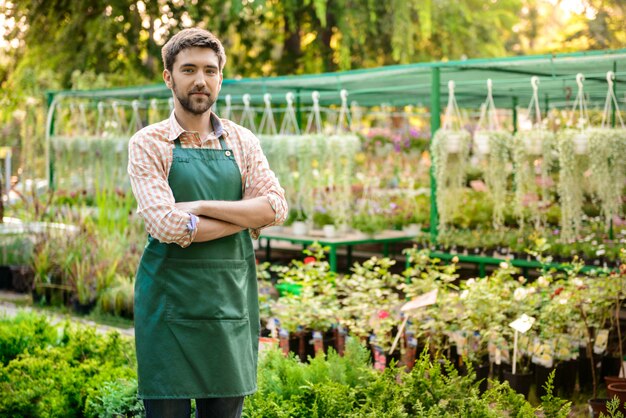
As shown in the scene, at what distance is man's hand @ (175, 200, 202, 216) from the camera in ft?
8.21

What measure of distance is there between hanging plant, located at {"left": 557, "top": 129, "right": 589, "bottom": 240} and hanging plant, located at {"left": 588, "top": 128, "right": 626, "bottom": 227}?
123mm

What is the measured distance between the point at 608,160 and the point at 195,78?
4646 mm

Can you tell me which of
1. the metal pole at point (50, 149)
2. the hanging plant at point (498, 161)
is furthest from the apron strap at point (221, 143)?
the metal pole at point (50, 149)

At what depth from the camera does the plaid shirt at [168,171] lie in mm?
2447

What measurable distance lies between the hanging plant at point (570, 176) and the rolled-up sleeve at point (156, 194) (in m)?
4.38

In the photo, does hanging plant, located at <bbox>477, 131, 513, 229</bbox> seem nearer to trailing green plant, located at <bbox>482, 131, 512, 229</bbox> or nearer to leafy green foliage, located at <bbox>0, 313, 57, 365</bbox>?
trailing green plant, located at <bbox>482, 131, 512, 229</bbox>

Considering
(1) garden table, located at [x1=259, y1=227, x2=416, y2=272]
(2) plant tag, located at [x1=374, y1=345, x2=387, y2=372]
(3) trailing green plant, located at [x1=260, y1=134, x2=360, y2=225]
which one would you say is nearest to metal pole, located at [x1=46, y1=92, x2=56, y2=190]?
(1) garden table, located at [x1=259, y1=227, x2=416, y2=272]

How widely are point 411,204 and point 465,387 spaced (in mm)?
6383

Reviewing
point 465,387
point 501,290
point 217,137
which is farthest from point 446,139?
point 217,137

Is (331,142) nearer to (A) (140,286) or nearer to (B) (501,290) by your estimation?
(B) (501,290)

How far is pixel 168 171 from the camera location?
2.56 meters

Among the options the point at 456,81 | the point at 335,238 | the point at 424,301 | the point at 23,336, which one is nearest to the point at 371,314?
the point at 424,301

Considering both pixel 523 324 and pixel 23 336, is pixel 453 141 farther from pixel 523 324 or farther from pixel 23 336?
pixel 23 336

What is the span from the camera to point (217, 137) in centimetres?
265
